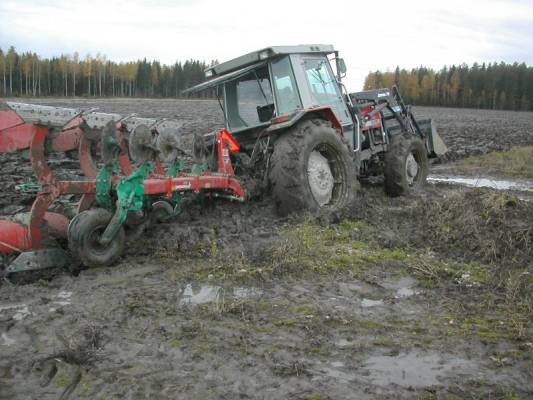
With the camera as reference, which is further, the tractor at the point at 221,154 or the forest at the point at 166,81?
the forest at the point at 166,81

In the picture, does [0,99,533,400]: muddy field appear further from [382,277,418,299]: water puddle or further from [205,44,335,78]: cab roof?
[205,44,335,78]: cab roof

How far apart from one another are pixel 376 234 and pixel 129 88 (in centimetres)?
8135

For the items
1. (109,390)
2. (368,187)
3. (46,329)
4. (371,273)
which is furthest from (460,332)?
(368,187)

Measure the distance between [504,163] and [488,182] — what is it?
101 inches

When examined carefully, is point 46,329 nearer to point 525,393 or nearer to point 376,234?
point 525,393

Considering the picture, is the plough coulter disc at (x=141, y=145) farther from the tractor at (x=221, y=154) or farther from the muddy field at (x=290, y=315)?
the muddy field at (x=290, y=315)

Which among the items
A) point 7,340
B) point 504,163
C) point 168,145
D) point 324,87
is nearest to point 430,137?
point 324,87

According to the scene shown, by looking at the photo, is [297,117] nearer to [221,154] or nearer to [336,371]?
[221,154]

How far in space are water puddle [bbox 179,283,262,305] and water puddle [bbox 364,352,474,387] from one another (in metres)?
1.32

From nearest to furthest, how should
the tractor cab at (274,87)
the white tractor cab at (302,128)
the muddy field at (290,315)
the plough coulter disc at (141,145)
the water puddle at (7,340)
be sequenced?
the muddy field at (290,315) → the water puddle at (7,340) → the plough coulter disc at (141,145) → the white tractor cab at (302,128) → the tractor cab at (274,87)

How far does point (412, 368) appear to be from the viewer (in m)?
3.11

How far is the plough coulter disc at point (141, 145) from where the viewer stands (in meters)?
5.17

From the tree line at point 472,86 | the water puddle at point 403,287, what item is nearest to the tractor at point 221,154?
the water puddle at point 403,287

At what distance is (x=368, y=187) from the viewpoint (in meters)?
9.23
